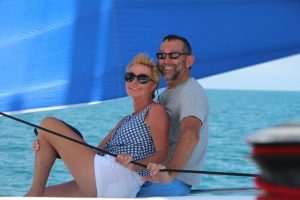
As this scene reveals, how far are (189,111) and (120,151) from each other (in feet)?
0.74

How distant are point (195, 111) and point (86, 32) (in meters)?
0.69

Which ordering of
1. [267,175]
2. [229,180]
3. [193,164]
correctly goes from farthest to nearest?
[229,180], [193,164], [267,175]

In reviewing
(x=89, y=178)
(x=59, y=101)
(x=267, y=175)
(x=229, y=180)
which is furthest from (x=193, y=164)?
(x=229, y=180)

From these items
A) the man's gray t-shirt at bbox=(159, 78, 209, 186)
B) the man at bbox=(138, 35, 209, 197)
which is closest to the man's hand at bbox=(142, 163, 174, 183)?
the man at bbox=(138, 35, 209, 197)

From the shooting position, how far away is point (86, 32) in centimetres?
260

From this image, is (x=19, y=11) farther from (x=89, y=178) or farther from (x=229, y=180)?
(x=229, y=180)

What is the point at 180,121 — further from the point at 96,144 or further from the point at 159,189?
the point at 96,144

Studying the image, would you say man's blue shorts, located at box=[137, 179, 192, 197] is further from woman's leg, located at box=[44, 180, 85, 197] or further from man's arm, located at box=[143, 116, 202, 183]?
woman's leg, located at box=[44, 180, 85, 197]

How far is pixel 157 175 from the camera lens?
6.44ft

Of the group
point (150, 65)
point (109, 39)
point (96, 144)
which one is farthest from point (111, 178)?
point (96, 144)

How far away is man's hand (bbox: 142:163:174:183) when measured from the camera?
1.92 m

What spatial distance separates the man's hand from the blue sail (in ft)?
1.95

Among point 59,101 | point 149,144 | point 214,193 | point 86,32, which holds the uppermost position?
point 86,32

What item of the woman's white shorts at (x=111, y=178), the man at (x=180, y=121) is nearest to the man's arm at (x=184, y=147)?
the man at (x=180, y=121)
